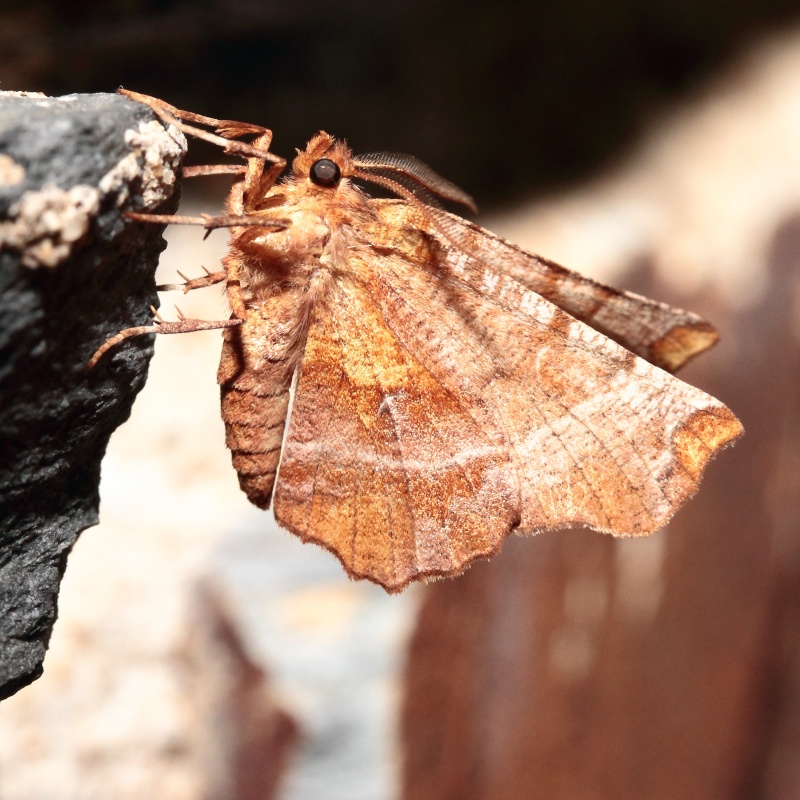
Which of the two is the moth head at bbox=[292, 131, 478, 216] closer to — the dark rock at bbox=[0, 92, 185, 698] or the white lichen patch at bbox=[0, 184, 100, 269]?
the dark rock at bbox=[0, 92, 185, 698]

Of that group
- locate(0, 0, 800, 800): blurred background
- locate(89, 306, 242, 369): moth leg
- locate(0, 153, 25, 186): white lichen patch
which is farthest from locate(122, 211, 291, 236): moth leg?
locate(0, 0, 800, 800): blurred background

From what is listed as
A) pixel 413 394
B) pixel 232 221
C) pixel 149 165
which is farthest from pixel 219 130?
pixel 413 394

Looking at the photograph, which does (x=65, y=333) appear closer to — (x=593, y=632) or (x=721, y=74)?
(x=593, y=632)

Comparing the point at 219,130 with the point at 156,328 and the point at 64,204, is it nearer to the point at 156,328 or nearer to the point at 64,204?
the point at 156,328

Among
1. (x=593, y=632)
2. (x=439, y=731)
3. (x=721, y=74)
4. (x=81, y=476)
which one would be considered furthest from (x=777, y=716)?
(x=81, y=476)

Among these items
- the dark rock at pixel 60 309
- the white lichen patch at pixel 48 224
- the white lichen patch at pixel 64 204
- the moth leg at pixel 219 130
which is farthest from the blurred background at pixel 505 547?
the white lichen patch at pixel 48 224

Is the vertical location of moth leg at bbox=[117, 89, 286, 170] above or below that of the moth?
above

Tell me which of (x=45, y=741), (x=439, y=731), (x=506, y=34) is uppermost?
(x=506, y=34)
